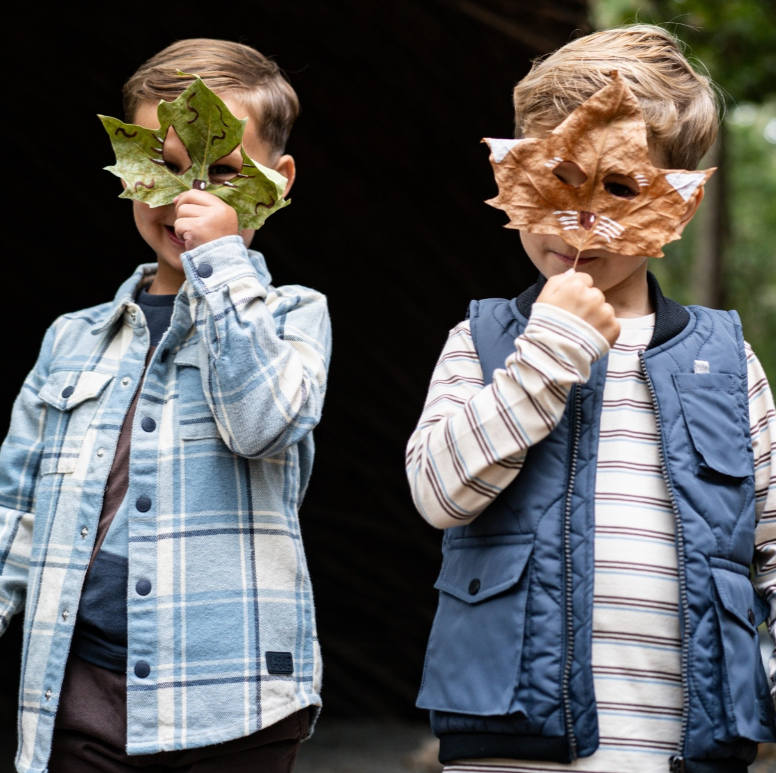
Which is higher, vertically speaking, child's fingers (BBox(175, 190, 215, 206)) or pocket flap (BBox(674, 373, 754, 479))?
child's fingers (BBox(175, 190, 215, 206))

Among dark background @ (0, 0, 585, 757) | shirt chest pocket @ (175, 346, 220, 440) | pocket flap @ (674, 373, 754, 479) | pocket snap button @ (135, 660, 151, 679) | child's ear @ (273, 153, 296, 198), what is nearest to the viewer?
pocket flap @ (674, 373, 754, 479)

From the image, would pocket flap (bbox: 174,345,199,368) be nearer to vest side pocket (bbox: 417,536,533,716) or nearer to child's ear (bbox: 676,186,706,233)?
vest side pocket (bbox: 417,536,533,716)

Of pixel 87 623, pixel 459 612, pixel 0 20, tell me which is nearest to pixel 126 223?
pixel 0 20

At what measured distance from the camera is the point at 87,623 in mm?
1560

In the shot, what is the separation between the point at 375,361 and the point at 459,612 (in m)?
3.88

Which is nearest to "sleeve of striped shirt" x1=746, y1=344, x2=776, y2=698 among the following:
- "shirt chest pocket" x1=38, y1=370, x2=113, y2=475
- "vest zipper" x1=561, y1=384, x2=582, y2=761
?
"vest zipper" x1=561, y1=384, x2=582, y2=761

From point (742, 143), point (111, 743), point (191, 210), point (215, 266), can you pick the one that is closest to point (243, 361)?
point (215, 266)

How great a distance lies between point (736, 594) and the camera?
132cm

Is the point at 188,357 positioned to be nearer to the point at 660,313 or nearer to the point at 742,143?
the point at 660,313

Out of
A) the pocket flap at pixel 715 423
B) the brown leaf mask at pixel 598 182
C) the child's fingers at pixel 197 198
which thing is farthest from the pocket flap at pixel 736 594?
the child's fingers at pixel 197 198

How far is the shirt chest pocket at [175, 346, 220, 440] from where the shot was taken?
1593 mm

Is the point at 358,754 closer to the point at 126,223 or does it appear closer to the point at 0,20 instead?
the point at 126,223

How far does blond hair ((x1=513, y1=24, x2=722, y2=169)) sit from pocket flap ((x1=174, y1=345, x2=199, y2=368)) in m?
0.60

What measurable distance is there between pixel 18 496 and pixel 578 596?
0.95 metres
